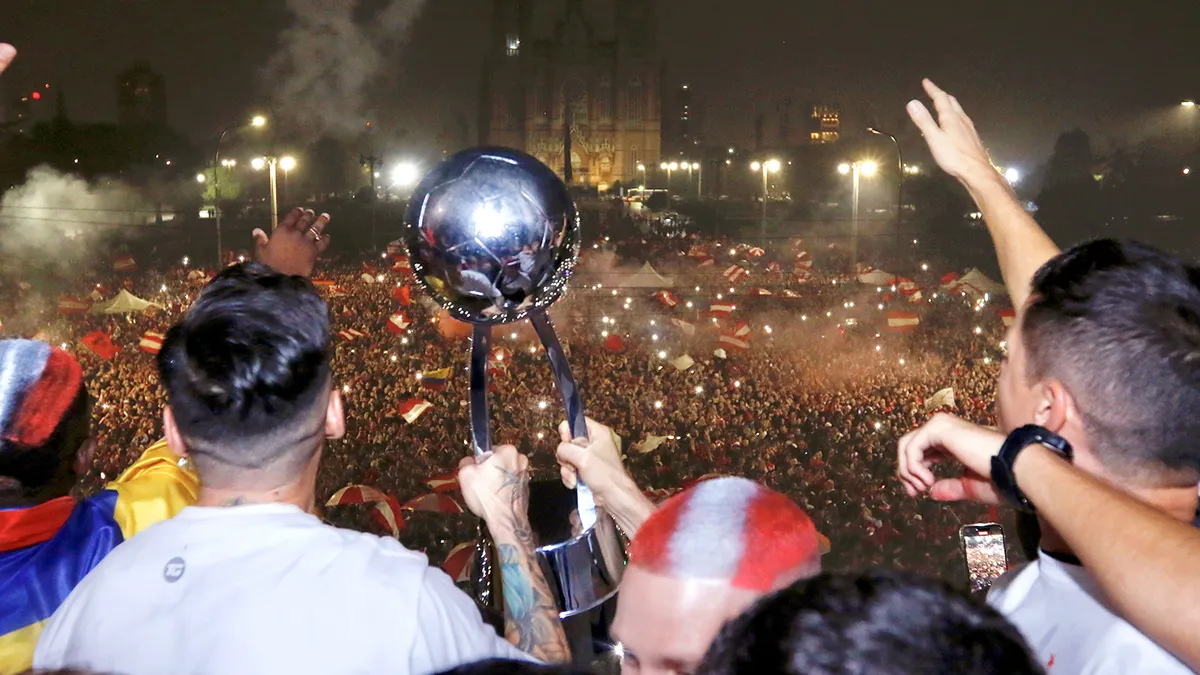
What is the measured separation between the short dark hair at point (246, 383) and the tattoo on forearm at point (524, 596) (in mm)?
360

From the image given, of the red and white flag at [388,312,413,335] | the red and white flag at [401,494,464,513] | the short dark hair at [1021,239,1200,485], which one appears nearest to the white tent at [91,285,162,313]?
the red and white flag at [388,312,413,335]

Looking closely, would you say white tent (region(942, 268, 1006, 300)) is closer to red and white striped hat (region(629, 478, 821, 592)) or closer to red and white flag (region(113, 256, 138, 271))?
red and white flag (region(113, 256, 138, 271))

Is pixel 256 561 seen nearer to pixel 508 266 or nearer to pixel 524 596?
pixel 524 596

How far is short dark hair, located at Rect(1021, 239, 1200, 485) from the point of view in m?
1.23

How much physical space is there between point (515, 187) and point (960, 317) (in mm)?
15863

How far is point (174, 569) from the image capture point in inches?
48.8

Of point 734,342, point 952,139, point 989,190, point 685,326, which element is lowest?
point 685,326

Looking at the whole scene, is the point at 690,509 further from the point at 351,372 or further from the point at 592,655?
the point at 351,372

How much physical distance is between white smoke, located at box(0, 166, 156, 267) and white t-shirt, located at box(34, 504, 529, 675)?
75.0ft

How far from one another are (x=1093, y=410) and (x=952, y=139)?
0.85 metres

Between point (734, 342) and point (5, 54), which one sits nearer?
point (5, 54)

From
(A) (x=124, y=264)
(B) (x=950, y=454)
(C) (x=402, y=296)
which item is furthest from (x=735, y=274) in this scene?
(B) (x=950, y=454)

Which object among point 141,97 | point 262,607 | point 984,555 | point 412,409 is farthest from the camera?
point 141,97

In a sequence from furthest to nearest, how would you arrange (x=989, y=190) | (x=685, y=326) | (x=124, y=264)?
(x=124, y=264)
(x=685, y=326)
(x=989, y=190)
